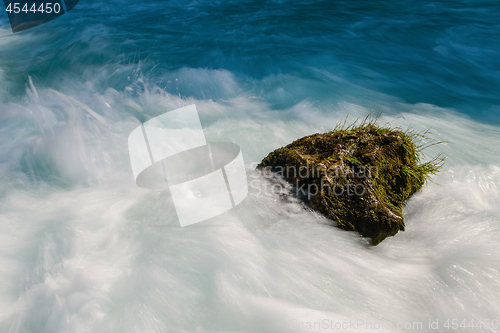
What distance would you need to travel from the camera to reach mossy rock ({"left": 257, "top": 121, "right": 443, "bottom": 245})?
9.84ft

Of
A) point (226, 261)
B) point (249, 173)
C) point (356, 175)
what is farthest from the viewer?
point (249, 173)

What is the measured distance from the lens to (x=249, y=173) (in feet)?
12.3

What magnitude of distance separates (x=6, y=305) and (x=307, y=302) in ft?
8.97

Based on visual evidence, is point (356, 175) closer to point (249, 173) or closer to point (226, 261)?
point (249, 173)

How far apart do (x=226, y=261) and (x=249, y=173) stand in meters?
1.24

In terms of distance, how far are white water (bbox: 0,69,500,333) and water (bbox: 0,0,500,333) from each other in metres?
0.02

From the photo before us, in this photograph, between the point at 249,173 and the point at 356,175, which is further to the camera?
the point at 249,173

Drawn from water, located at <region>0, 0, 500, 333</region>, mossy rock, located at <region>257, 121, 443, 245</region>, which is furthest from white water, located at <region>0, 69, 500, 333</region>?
mossy rock, located at <region>257, 121, 443, 245</region>

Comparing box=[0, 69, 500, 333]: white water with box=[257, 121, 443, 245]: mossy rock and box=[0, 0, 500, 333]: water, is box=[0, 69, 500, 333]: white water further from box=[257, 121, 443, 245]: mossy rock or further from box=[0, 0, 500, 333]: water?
box=[257, 121, 443, 245]: mossy rock

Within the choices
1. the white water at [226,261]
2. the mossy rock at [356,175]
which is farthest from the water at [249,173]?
the mossy rock at [356,175]

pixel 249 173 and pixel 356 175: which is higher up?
pixel 356 175

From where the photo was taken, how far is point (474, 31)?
968 centimetres

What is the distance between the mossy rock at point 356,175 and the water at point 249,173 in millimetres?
199

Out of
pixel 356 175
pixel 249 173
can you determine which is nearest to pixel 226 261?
pixel 249 173
